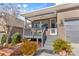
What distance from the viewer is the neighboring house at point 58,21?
6.54m

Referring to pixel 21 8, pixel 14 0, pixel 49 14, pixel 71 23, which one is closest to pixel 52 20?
pixel 49 14

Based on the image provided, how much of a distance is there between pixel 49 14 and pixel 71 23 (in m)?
0.87

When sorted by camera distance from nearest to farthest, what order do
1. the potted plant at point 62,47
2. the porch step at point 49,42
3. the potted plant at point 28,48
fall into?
the potted plant at point 62,47 < the potted plant at point 28,48 < the porch step at point 49,42

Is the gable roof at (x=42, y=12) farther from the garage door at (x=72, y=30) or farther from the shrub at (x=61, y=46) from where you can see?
the shrub at (x=61, y=46)

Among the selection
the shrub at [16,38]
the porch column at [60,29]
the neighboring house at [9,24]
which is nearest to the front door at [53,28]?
the porch column at [60,29]

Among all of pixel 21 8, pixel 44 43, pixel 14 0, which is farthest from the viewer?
pixel 44 43

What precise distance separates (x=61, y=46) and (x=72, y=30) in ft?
2.49

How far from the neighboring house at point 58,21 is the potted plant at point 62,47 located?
0.22 meters

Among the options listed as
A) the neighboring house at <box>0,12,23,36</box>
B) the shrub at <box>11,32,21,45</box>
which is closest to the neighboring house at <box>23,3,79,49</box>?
the neighboring house at <box>0,12,23,36</box>

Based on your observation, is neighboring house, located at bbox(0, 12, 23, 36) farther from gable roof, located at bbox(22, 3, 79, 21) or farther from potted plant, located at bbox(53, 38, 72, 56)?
potted plant, located at bbox(53, 38, 72, 56)

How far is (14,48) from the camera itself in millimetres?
6430

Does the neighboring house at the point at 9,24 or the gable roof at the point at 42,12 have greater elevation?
the gable roof at the point at 42,12

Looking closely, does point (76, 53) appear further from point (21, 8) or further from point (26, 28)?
point (21, 8)

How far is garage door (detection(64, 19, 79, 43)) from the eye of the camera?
21.4 feet
